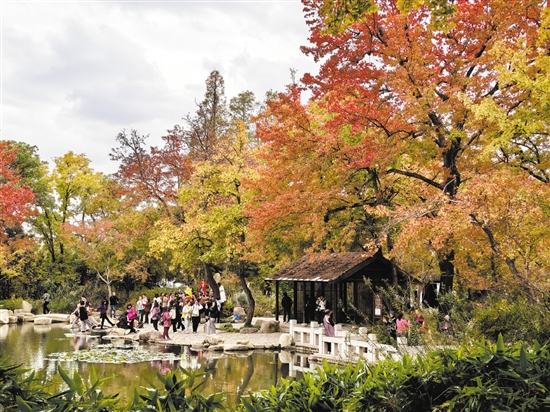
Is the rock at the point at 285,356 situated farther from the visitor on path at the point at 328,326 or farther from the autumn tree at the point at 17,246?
the autumn tree at the point at 17,246

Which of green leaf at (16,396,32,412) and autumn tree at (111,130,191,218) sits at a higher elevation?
autumn tree at (111,130,191,218)

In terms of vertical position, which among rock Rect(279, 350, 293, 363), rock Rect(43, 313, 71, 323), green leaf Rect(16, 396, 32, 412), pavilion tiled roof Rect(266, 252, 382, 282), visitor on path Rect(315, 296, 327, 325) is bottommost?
rock Rect(279, 350, 293, 363)

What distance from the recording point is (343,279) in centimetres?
1864

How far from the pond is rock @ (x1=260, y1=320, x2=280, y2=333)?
4.06m

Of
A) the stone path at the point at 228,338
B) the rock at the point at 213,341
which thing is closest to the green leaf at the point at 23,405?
the stone path at the point at 228,338

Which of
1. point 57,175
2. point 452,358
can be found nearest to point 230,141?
point 57,175

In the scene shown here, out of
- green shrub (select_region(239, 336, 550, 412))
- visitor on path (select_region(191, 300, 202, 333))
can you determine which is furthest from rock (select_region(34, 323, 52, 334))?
green shrub (select_region(239, 336, 550, 412))

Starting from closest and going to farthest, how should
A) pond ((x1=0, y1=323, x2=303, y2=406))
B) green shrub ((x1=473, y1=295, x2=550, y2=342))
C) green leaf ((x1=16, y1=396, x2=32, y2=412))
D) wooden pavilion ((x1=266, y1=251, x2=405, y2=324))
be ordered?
green leaf ((x1=16, y1=396, x2=32, y2=412)) → green shrub ((x1=473, y1=295, x2=550, y2=342)) → pond ((x1=0, y1=323, x2=303, y2=406)) → wooden pavilion ((x1=266, y1=251, x2=405, y2=324))

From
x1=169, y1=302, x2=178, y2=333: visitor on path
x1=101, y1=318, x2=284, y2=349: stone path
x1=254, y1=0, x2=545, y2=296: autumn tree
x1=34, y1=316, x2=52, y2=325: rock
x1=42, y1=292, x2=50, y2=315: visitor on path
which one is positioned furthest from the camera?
x1=42, y1=292, x2=50, y2=315: visitor on path

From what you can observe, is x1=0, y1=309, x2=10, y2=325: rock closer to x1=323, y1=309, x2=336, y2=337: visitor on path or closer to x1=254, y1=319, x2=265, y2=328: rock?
x1=254, y1=319, x2=265, y2=328: rock

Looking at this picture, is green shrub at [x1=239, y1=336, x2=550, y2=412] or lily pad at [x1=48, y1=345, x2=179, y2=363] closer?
green shrub at [x1=239, y1=336, x2=550, y2=412]

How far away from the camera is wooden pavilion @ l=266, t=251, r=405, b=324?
18.7m

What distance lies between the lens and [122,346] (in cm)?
1833

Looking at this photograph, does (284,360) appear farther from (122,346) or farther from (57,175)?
(57,175)
